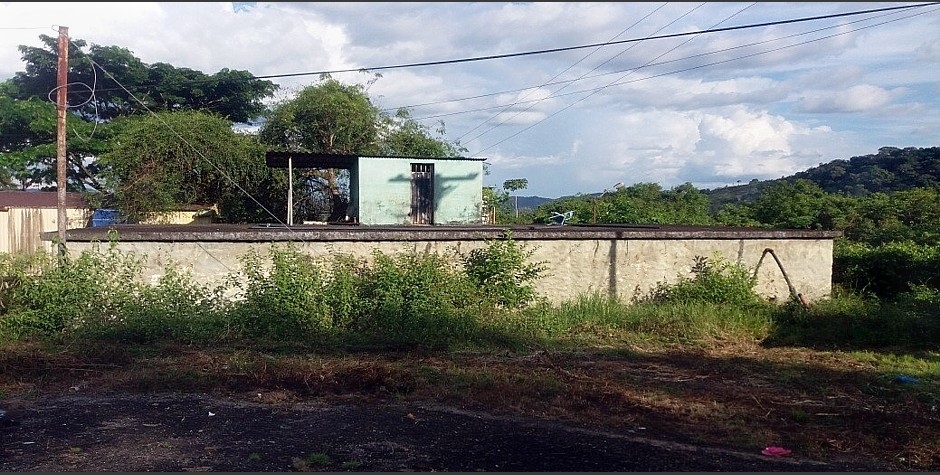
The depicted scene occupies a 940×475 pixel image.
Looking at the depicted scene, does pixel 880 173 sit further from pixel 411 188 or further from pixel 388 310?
pixel 388 310

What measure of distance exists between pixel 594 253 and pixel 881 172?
2318cm

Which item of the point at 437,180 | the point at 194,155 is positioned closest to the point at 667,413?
the point at 437,180

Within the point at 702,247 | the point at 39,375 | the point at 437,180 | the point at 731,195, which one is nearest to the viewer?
the point at 39,375

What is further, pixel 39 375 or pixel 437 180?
pixel 437 180

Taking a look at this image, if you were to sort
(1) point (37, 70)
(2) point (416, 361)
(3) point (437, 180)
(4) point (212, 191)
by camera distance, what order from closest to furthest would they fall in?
1. (2) point (416, 361)
2. (3) point (437, 180)
3. (4) point (212, 191)
4. (1) point (37, 70)

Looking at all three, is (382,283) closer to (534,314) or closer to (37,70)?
(534,314)

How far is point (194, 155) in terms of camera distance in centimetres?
2145

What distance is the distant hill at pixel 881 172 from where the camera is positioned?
92.9 feet

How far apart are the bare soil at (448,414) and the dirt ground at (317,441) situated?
20mm

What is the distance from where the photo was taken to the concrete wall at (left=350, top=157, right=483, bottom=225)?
1959 cm

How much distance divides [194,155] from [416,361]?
15.1m

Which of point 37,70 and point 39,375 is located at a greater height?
point 37,70

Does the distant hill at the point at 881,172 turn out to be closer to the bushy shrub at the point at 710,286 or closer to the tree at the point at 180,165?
the bushy shrub at the point at 710,286

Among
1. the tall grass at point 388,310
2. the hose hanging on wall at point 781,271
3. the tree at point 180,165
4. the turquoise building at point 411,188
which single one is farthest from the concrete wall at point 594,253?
the tree at point 180,165
